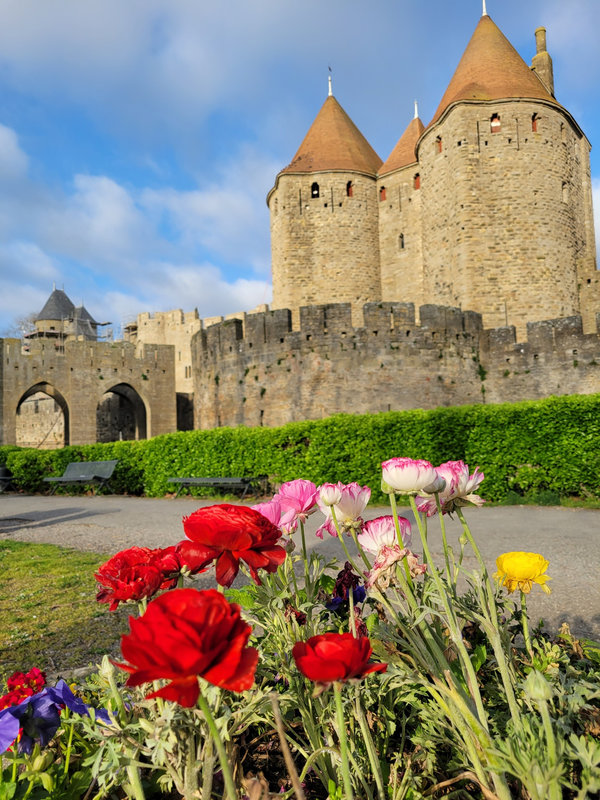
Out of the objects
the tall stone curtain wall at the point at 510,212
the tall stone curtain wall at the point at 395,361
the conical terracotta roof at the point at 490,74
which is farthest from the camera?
the conical terracotta roof at the point at 490,74

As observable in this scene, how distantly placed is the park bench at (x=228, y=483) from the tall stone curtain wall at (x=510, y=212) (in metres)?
11.1

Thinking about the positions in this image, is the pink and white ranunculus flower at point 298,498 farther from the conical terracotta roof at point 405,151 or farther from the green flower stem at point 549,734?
the conical terracotta roof at point 405,151

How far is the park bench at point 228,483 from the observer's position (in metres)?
11.0

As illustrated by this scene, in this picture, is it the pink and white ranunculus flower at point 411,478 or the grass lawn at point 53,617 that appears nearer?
the pink and white ranunculus flower at point 411,478

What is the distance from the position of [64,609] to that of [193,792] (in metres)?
3.15

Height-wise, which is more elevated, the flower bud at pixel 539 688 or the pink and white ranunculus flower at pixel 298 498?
the pink and white ranunculus flower at pixel 298 498

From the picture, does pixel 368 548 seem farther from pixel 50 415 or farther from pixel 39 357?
pixel 50 415

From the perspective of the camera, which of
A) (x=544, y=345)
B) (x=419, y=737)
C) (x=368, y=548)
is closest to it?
(x=419, y=737)

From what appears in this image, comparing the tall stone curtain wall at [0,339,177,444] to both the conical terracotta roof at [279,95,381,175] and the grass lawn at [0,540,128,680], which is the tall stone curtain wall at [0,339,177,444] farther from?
the grass lawn at [0,540,128,680]

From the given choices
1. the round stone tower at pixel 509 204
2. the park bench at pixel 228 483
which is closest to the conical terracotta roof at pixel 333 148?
the round stone tower at pixel 509 204

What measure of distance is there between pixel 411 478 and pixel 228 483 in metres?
10.4

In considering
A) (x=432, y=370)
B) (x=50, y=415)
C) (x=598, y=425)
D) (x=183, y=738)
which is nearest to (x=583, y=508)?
(x=598, y=425)

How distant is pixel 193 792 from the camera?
0.98 metres

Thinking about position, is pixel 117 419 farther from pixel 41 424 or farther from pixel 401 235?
pixel 401 235
